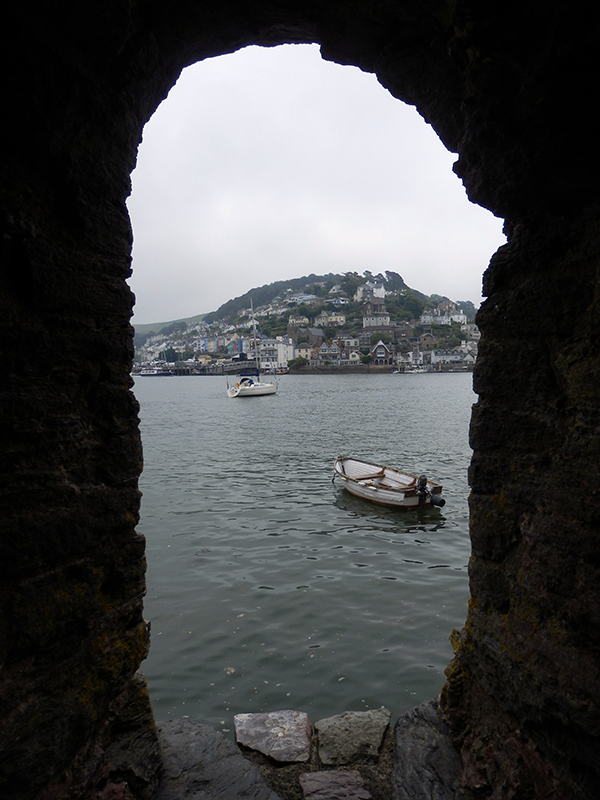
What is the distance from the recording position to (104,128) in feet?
10.5

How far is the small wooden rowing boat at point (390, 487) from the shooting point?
14555mm

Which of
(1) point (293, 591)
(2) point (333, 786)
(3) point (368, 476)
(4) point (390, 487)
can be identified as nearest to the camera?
(2) point (333, 786)

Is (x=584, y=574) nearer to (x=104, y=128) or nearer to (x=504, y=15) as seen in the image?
(x=504, y=15)

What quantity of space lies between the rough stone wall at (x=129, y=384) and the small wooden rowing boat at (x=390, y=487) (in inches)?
429

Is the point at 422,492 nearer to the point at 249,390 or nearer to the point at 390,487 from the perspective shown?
the point at 390,487

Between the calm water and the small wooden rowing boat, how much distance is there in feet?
1.16

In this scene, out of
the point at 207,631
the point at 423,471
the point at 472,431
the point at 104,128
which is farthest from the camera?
the point at 423,471

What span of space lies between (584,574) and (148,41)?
14.1 feet

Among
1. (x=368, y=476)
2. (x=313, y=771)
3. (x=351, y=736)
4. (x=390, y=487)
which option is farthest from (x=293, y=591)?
(x=368, y=476)

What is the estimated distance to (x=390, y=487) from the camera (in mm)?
14953

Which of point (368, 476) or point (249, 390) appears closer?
point (368, 476)

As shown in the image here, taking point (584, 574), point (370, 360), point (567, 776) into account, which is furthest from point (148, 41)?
point (370, 360)

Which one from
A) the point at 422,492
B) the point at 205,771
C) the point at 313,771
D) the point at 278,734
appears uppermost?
the point at 205,771

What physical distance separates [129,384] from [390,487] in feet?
40.7
